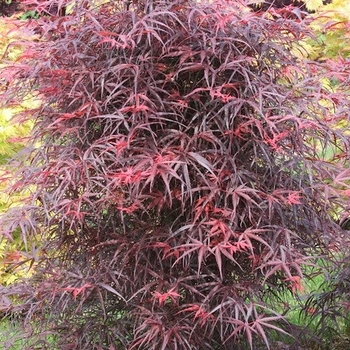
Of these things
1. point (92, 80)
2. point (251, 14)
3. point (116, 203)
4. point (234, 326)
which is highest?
point (251, 14)

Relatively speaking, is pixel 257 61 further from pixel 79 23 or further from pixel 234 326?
pixel 234 326

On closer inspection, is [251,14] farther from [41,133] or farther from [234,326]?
[234,326]

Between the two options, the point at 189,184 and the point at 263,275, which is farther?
the point at 263,275

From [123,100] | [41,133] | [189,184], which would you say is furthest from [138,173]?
[41,133]

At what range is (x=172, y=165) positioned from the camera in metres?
2.40

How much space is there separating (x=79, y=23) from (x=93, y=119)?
0.45 meters

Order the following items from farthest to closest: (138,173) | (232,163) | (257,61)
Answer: (257,61), (232,163), (138,173)

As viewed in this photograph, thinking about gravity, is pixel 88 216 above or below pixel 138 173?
below

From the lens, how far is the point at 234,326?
2.54 m

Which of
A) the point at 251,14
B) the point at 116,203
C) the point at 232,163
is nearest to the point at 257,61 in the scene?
the point at 251,14

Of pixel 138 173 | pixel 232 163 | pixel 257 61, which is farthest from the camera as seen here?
pixel 257 61

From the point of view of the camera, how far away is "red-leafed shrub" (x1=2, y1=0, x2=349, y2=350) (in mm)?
2457

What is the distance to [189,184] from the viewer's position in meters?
2.31

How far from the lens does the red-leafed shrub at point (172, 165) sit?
2.46m
